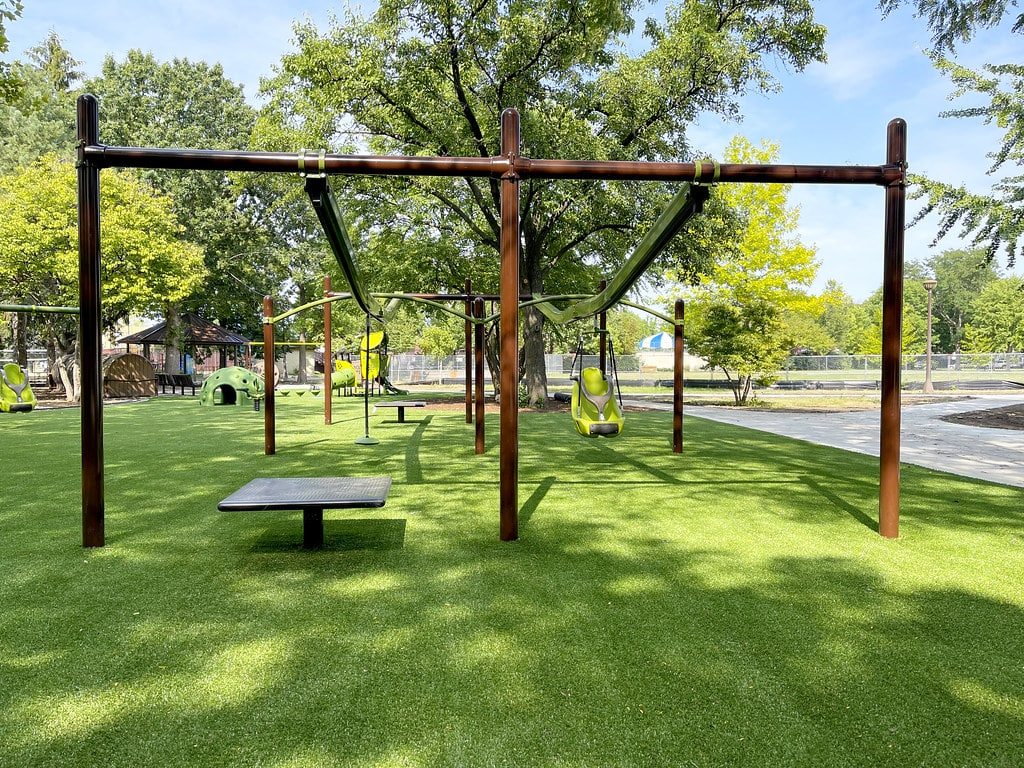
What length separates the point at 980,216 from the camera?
13320 millimetres

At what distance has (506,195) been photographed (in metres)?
4.68

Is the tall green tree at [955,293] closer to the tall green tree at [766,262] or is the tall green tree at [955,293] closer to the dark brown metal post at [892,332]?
the tall green tree at [766,262]

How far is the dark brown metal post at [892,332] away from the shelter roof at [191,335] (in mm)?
29240

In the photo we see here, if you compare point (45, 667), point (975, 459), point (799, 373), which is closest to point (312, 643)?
point (45, 667)

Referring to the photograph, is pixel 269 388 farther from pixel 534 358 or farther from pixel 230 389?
pixel 230 389

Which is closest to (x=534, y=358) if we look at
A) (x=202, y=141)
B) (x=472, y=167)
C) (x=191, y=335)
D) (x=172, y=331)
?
(x=472, y=167)

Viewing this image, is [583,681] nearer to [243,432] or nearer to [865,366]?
[243,432]

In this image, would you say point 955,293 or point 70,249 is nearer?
point 70,249

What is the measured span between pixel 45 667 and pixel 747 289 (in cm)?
2316

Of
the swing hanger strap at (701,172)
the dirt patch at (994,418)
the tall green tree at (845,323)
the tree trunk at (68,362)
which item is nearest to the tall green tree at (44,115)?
the tree trunk at (68,362)

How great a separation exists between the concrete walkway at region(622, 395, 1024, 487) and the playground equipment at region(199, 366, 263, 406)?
1515cm

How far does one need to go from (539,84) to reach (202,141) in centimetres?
2568

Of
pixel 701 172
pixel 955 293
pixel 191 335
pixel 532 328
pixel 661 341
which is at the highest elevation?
pixel 955 293

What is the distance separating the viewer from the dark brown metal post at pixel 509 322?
469 centimetres
